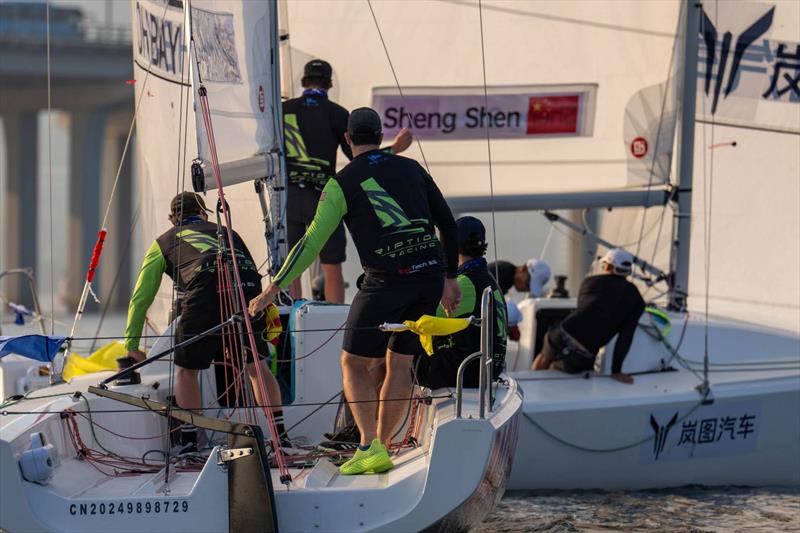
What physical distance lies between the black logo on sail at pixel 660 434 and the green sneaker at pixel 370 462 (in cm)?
330

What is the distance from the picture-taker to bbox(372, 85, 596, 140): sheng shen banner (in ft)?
31.5

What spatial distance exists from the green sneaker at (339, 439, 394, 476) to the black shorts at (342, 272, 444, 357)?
34cm

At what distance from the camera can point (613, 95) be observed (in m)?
9.60

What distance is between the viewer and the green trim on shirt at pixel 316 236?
4.93m

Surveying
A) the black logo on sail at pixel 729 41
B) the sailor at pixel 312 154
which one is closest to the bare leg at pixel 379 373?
the sailor at pixel 312 154

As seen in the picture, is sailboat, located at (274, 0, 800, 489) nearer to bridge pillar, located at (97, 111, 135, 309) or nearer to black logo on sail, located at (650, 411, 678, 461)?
black logo on sail, located at (650, 411, 678, 461)

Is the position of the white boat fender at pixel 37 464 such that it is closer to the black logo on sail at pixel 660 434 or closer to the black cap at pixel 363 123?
the black cap at pixel 363 123

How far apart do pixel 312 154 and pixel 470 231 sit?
2055 mm

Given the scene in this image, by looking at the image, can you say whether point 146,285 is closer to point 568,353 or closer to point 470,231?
point 470,231

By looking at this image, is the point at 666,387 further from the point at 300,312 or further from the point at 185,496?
the point at 185,496

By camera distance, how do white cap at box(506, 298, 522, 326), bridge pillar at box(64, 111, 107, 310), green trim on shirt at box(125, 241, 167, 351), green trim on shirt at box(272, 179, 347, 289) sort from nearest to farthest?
green trim on shirt at box(272, 179, 347, 289) < green trim on shirt at box(125, 241, 167, 351) < white cap at box(506, 298, 522, 326) < bridge pillar at box(64, 111, 107, 310)

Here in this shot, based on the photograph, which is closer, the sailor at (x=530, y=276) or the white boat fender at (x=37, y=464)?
the white boat fender at (x=37, y=464)

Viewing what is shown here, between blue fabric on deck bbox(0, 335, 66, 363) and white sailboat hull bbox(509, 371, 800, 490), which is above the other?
blue fabric on deck bbox(0, 335, 66, 363)

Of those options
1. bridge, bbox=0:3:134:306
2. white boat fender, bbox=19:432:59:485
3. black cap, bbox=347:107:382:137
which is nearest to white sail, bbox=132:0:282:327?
black cap, bbox=347:107:382:137
